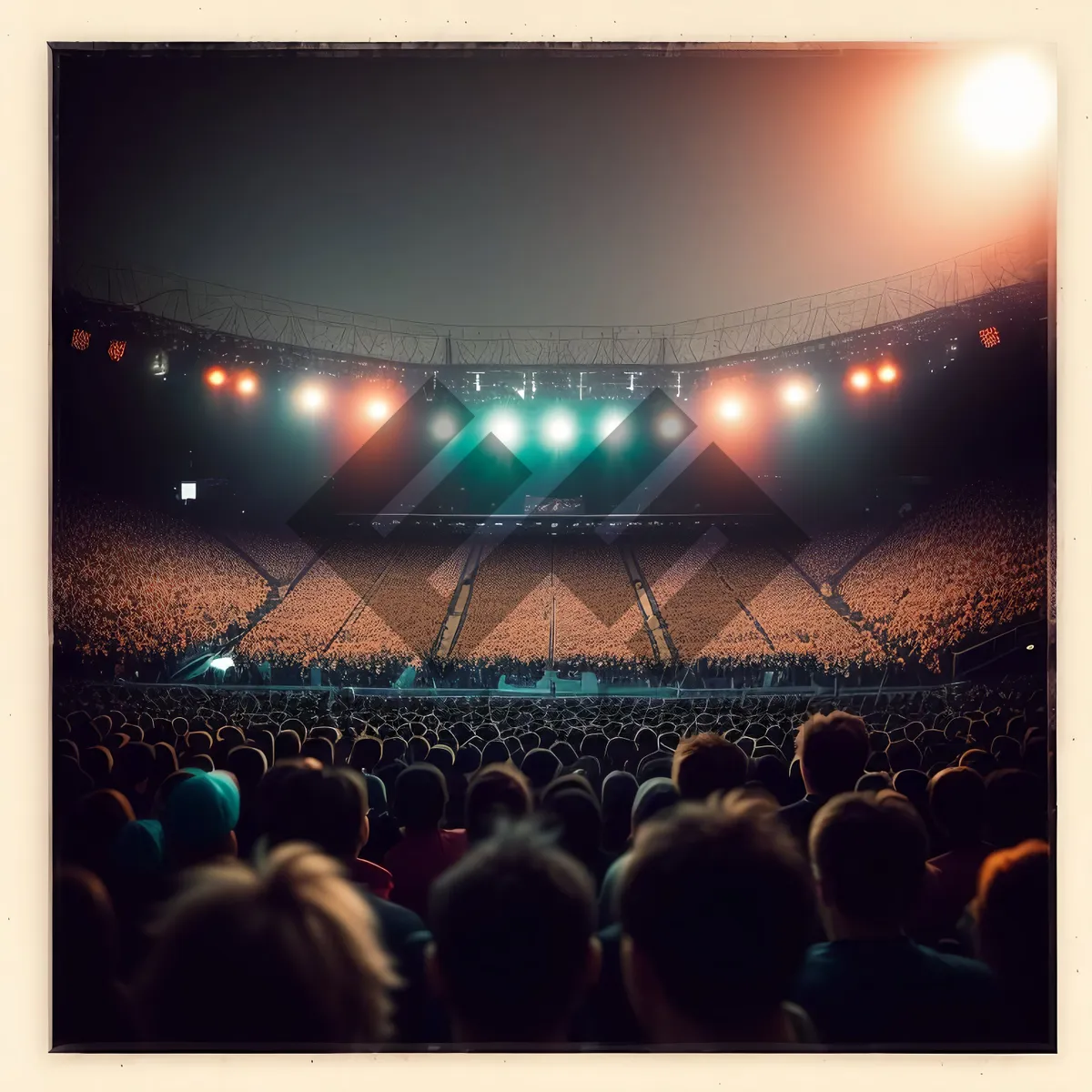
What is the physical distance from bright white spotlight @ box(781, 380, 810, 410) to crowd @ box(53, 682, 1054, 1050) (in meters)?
1.61

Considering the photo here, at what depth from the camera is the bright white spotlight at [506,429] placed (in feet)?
16.9

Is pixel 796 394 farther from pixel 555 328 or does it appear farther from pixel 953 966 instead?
pixel 953 966

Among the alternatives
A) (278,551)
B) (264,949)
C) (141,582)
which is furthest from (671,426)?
(264,949)

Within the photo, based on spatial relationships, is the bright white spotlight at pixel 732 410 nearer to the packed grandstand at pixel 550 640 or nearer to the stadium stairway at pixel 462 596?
the packed grandstand at pixel 550 640

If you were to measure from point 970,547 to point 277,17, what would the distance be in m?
4.23

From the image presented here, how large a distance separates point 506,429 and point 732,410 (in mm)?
1275

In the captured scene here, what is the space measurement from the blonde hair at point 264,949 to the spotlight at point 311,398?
10.1 feet

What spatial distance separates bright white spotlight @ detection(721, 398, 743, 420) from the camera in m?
5.36

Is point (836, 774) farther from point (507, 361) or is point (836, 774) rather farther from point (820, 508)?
point (507, 361)

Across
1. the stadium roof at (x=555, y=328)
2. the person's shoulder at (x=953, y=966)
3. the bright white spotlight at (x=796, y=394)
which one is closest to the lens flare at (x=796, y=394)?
the bright white spotlight at (x=796, y=394)

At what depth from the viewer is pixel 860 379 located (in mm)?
5199

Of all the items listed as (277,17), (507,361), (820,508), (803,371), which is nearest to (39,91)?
(277,17)

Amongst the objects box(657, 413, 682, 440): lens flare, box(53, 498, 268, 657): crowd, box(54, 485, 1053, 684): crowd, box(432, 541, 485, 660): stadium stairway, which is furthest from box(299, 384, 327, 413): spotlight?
box(657, 413, 682, 440): lens flare

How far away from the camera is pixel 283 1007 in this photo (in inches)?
100
